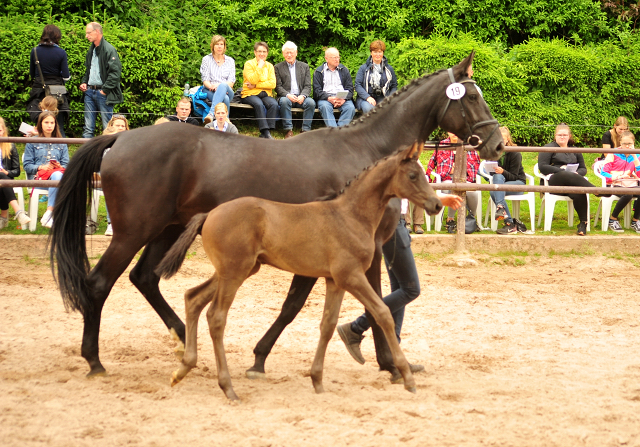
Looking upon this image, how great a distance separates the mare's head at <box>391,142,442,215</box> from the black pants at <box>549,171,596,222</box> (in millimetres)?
5732

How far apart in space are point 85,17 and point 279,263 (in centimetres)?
1011

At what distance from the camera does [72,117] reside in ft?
36.5

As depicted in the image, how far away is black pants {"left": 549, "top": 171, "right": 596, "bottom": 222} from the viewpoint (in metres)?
9.12

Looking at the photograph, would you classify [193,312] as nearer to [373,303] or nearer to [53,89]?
[373,303]

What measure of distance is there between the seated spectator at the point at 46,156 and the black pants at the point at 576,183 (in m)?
6.33

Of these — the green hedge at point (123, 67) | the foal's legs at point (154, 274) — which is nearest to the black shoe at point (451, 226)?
the foal's legs at point (154, 274)

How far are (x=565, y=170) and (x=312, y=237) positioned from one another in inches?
248

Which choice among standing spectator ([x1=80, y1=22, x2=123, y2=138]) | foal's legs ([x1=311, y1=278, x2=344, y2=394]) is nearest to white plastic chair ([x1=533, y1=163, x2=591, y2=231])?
foal's legs ([x1=311, y1=278, x2=344, y2=394])

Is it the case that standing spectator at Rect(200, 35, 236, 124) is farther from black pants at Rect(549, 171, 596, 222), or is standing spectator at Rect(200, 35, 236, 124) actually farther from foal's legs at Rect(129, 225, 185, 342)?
foal's legs at Rect(129, 225, 185, 342)

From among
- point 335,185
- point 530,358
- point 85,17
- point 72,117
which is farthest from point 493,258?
point 85,17

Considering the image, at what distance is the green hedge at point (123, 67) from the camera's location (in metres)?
10.8

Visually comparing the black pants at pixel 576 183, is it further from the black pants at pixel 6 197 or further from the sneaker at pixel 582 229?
the black pants at pixel 6 197

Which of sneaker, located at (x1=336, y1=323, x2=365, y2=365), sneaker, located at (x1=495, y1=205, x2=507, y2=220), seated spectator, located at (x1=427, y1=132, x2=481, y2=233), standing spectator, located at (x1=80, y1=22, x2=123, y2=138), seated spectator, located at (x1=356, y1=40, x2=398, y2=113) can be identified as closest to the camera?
sneaker, located at (x1=336, y1=323, x2=365, y2=365)

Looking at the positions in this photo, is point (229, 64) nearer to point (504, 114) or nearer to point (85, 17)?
point (85, 17)
